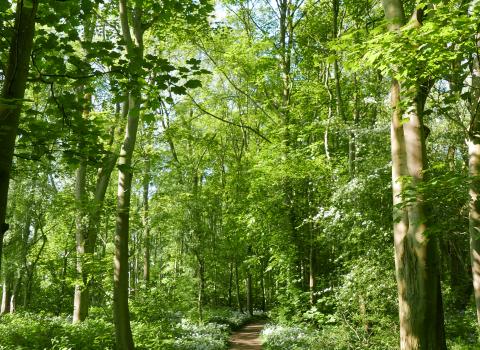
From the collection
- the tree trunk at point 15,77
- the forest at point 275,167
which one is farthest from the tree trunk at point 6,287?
the tree trunk at point 15,77

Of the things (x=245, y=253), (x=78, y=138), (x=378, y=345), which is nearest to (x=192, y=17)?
(x=78, y=138)

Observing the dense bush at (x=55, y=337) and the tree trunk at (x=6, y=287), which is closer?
the dense bush at (x=55, y=337)

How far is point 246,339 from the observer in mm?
16562

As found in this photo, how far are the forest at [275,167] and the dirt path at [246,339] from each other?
0.44 meters

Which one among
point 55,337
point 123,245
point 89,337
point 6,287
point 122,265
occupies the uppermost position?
point 123,245

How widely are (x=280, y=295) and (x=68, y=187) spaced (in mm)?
9854

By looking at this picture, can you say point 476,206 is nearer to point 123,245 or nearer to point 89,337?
point 123,245

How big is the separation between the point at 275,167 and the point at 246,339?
724 cm

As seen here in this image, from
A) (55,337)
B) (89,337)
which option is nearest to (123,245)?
(55,337)

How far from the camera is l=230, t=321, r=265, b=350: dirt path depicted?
14.5 meters

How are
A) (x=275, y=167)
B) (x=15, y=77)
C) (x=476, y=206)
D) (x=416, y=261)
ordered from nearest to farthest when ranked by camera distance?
(x=15, y=77) < (x=416, y=261) < (x=476, y=206) < (x=275, y=167)

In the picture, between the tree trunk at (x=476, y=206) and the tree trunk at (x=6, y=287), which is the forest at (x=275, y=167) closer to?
the tree trunk at (x=476, y=206)

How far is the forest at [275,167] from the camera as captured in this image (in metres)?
3.93

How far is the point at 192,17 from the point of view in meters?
5.17
